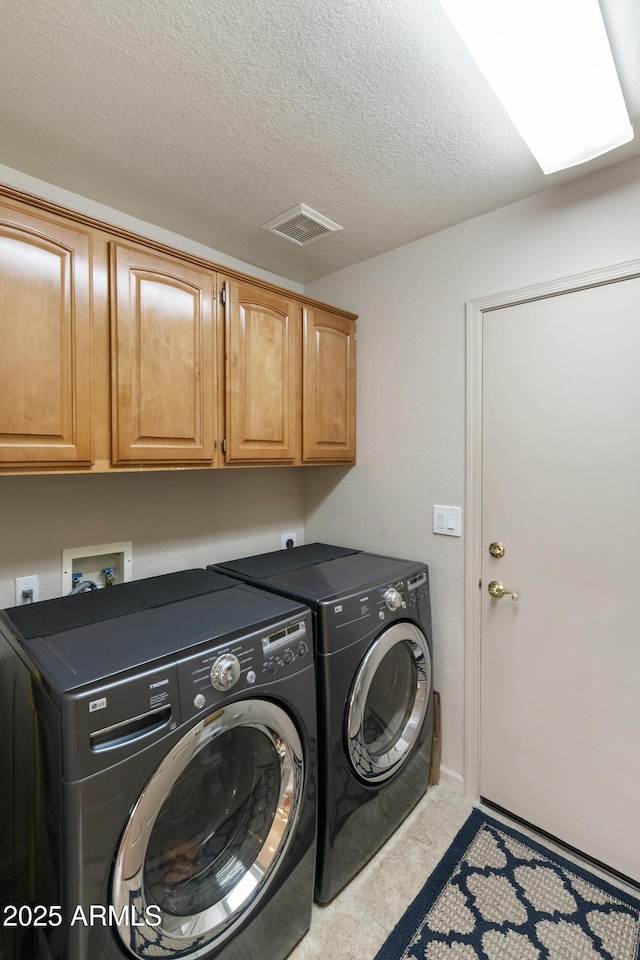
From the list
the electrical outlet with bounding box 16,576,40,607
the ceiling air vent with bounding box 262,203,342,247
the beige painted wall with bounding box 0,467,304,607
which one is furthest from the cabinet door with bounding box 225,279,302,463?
the electrical outlet with bounding box 16,576,40,607

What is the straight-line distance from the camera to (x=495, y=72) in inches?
41.8

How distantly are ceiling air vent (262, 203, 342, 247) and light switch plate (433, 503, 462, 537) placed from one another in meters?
1.30

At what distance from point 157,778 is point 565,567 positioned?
4.92 feet

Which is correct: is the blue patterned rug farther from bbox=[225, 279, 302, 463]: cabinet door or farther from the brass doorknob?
bbox=[225, 279, 302, 463]: cabinet door

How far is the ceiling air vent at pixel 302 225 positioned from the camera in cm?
180

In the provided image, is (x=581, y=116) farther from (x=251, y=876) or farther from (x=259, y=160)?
(x=251, y=876)

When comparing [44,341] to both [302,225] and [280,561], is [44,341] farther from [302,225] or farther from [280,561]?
[280,561]

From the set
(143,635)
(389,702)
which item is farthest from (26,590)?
(389,702)

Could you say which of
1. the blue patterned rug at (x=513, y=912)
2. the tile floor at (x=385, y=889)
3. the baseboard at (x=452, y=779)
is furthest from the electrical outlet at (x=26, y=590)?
the baseboard at (x=452, y=779)

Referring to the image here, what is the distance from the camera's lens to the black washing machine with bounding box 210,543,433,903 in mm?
1466

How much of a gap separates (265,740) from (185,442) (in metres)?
1.00

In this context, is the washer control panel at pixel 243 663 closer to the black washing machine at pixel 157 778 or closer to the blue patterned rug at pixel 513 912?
the black washing machine at pixel 157 778

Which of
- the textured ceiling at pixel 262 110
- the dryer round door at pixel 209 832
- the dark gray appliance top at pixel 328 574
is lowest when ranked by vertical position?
the dryer round door at pixel 209 832

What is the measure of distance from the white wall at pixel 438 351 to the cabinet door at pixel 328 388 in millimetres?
72
